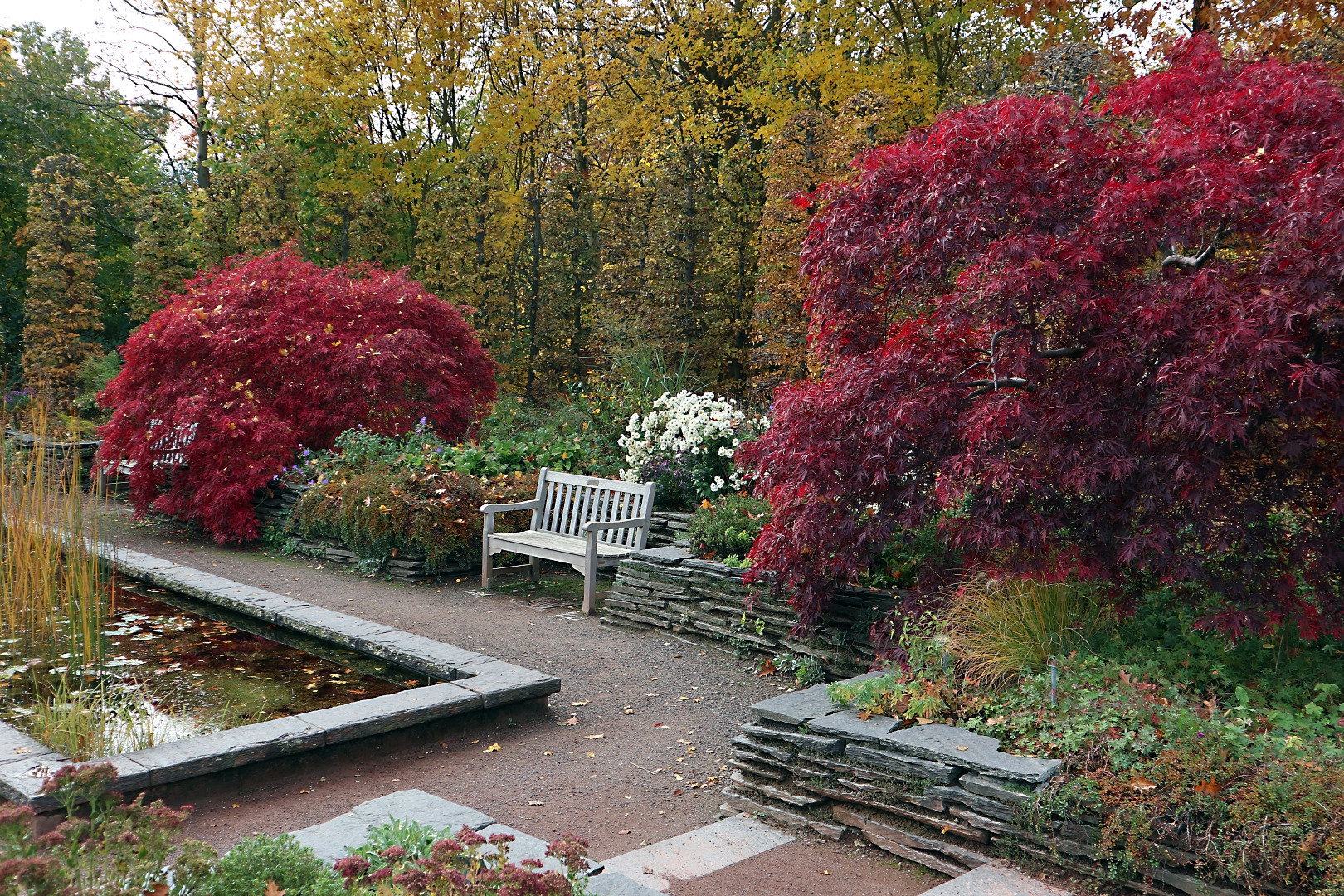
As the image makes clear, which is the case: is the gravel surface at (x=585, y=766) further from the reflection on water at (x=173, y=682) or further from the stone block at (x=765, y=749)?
the reflection on water at (x=173, y=682)

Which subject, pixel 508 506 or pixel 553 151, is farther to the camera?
pixel 553 151

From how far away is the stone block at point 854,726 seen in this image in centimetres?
353

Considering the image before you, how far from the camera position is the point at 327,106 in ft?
50.9

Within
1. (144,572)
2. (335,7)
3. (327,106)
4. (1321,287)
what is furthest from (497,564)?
(335,7)

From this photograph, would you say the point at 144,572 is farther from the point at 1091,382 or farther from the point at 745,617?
the point at 1091,382

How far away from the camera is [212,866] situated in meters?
2.29

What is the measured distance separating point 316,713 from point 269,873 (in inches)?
78.7

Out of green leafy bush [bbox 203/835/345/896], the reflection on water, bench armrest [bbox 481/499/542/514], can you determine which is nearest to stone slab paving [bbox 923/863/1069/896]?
green leafy bush [bbox 203/835/345/896]

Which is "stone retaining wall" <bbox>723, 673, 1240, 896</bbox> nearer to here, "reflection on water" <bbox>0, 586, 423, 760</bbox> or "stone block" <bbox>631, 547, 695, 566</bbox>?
"reflection on water" <bbox>0, 586, 423, 760</bbox>

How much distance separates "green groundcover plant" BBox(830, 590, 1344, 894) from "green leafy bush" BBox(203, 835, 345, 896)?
2.07 meters

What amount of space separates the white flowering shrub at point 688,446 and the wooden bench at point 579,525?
35 centimetres

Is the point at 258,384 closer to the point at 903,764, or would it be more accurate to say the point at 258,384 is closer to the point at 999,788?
the point at 903,764

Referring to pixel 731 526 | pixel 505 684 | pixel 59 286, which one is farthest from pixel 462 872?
pixel 59 286

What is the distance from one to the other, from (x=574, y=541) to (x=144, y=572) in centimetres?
315
